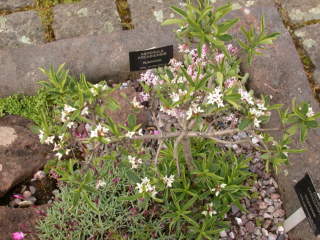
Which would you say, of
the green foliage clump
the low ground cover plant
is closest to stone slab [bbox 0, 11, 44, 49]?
the green foliage clump

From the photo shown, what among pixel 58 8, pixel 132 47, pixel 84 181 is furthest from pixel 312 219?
pixel 58 8

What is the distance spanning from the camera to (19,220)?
3.02 m

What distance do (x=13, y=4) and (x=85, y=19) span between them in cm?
93

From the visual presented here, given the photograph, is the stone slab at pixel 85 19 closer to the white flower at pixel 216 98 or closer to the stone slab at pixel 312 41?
the stone slab at pixel 312 41

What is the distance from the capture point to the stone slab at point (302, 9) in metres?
3.99

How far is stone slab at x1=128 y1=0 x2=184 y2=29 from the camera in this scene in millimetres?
4070

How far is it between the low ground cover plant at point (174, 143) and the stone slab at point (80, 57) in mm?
532

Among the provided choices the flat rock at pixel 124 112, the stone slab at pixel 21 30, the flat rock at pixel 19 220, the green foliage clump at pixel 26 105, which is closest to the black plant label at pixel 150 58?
the flat rock at pixel 124 112

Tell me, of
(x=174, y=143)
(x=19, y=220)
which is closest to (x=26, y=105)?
(x=19, y=220)

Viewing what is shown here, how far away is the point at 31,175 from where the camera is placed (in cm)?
347

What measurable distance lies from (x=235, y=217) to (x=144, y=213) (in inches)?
33.5

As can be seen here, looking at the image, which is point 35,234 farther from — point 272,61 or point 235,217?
point 272,61

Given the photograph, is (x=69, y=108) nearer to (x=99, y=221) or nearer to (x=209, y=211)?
(x=99, y=221)

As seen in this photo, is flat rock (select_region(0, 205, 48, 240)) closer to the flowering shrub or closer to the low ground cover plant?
the low ground cover plant
